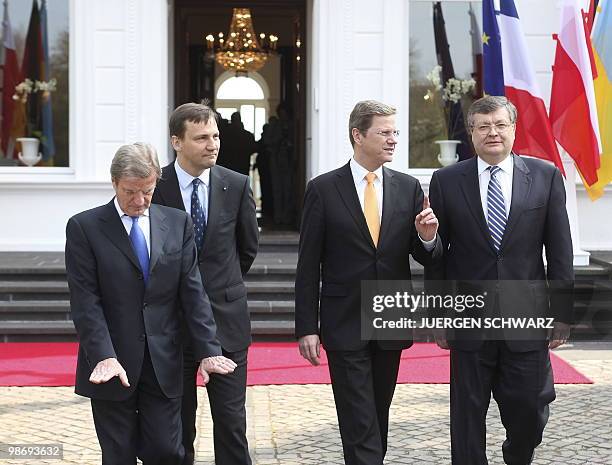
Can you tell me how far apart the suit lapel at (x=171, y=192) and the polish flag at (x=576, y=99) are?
6.23m

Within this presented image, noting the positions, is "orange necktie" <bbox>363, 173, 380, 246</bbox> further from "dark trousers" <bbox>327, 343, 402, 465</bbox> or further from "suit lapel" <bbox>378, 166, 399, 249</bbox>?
"dark trousers" <bbox>327, 343, 402, 465</bbox>

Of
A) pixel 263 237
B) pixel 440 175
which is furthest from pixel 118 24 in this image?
pixel 440 175

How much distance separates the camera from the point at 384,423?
16.6 feet

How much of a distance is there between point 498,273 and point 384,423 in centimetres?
87

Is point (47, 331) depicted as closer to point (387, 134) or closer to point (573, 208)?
point (573, 208)

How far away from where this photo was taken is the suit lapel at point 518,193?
16.2 ft

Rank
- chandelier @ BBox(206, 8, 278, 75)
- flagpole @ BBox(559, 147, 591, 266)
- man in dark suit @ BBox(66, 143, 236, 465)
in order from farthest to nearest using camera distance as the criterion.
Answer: chandelier @ BBox(206, 8, 278, 75) → flagpole @ BBox(559, 147, 591, 266) → man in dark suit @ BBox(66, 143, 236, 465)

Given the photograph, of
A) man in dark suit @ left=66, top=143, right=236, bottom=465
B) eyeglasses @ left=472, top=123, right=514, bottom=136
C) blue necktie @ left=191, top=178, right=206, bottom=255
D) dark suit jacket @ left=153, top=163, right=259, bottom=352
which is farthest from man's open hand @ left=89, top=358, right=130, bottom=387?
eyeglasses @ left=472, top=123, right=514, bottom=136

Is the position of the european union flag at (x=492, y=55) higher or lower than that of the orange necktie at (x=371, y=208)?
higher

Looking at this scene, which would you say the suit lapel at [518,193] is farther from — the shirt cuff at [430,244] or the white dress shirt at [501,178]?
the shirt cuff at [430,244]

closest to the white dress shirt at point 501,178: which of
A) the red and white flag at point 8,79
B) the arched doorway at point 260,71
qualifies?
the arched doorway at point 260,71

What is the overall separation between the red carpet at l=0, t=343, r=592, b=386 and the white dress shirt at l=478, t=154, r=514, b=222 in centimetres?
309

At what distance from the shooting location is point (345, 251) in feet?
16.2

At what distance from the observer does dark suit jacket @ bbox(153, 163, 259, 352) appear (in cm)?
495
